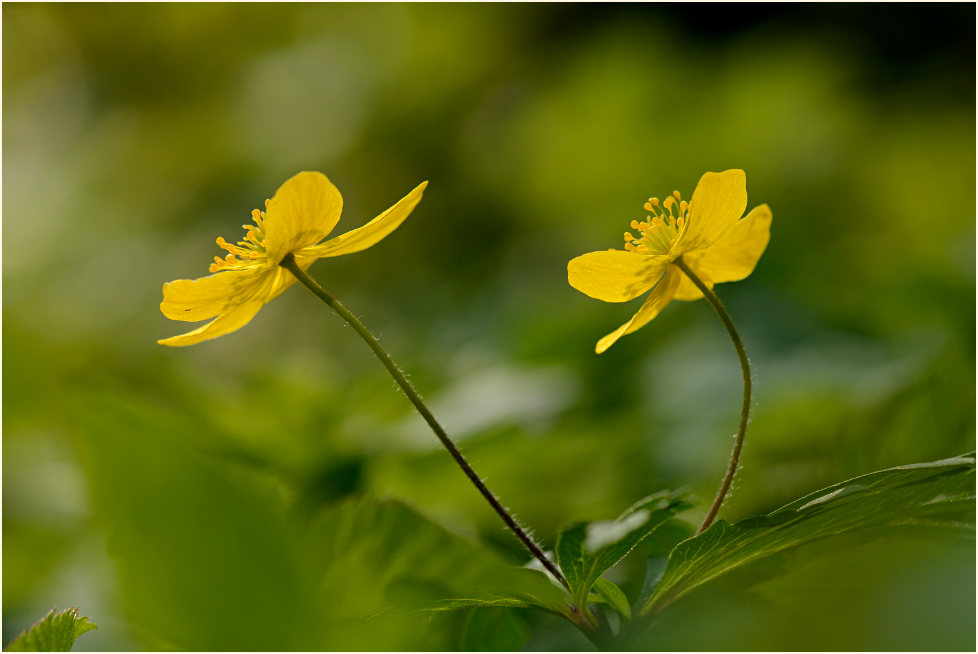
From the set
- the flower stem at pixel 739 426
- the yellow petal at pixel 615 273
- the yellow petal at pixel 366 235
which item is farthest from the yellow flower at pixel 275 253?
the flower stem at pixel 739 426

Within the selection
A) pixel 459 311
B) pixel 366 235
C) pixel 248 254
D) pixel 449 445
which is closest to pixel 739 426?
pixel 449 445

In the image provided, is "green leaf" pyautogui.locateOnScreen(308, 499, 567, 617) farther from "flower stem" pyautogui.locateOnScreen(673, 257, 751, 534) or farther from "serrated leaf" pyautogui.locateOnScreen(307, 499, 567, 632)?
"flower stem" pyautogui.locateOnScreen(673, 257, 751, 534)

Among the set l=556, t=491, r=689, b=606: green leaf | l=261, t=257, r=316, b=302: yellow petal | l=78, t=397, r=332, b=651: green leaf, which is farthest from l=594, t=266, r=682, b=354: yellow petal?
l=78, t=397, r=332, b=651: green leaf

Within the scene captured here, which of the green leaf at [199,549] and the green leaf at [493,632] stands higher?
the green leaf at [199,549]

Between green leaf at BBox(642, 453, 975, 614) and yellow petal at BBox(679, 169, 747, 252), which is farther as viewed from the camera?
yellow petal at BBox(679, 169, 747, 252)

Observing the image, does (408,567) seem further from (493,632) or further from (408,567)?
(493,632)

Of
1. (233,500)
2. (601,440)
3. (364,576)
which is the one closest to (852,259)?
(601,440)

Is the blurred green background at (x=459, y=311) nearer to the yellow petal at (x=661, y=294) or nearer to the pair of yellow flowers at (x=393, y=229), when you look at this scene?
the pair of yellow flowers at (x=393, y=229)

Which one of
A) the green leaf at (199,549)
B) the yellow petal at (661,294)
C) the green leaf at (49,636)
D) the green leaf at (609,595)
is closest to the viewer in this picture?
the green leaf at (199,549)
